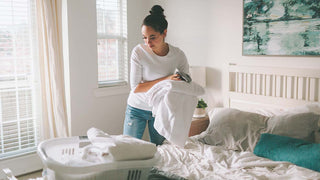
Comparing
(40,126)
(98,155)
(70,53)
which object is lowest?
(40,126)

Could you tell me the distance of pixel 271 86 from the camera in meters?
3.00

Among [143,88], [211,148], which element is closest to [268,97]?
[211,148]

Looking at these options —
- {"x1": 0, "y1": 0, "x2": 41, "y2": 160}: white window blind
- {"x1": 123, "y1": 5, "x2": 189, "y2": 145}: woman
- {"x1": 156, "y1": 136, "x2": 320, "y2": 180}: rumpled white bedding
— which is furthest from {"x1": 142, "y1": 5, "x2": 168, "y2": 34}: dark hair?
{"x1": 0, "y1": 0, "x2": 41, "y2": 160}: white window blind

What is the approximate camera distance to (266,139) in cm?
239

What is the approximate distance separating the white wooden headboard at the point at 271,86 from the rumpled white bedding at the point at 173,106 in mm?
993

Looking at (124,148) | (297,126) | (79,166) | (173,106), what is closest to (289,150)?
(297,126)

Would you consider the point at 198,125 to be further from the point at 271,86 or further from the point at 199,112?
the point at 271,86

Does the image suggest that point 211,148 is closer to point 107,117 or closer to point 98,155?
point 98,155

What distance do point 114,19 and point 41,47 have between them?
923 millimetres

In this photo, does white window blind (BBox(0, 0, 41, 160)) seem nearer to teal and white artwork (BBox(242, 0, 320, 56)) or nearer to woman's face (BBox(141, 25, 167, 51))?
woman's face (BBox(141, 25, 167, 51))

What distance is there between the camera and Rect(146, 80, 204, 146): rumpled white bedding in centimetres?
220

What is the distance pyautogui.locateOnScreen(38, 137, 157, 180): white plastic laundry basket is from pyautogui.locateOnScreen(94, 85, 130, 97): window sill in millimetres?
2157

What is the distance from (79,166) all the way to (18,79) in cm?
231

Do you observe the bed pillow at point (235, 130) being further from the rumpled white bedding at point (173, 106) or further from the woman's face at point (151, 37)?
the woman's face at point (151, 37)
